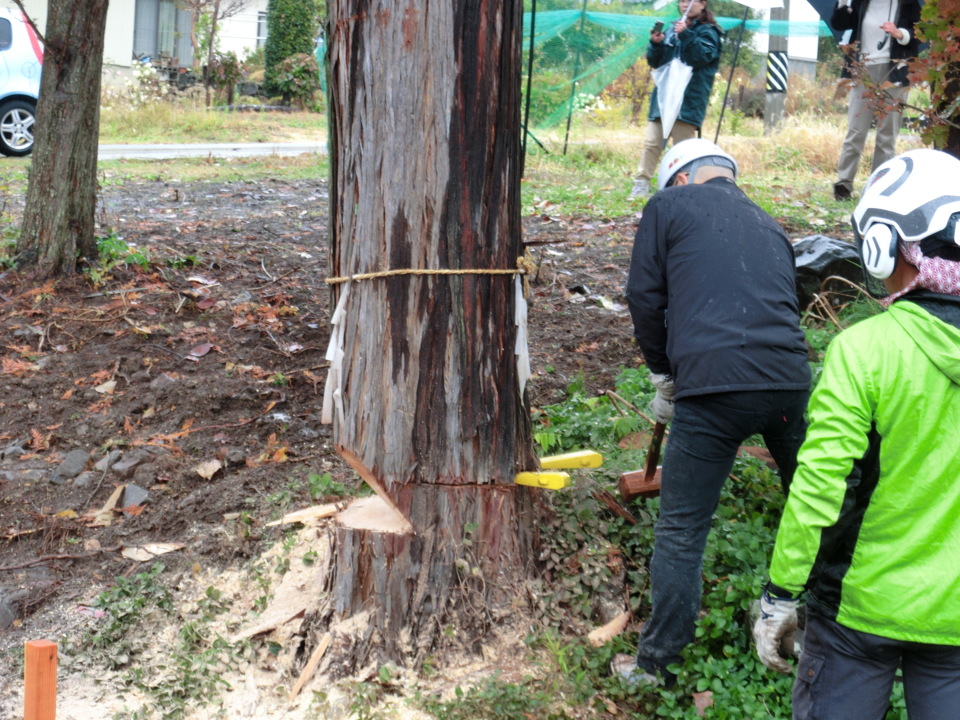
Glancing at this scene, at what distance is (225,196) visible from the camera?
32.1 ft

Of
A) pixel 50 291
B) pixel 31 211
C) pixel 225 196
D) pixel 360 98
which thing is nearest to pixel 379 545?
pixel 360 98

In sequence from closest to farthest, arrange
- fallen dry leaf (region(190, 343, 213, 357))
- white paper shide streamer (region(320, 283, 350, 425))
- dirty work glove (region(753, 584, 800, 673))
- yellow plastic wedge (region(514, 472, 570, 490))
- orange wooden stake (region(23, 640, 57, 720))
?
orange wooden stake (region(23, 640, 57, 720)) → dirty work glove (region(753, 584, 800, 673)) → white paper shide streamer (region(320, 283, 350, 425)) → yellow plastic wedge (region(514, 472, 570, 490)) → fallen dry leaf (region(190, 343, 213, 357))

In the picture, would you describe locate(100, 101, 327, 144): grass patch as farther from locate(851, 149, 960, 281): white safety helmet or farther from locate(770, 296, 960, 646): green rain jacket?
locate(770, 296, 960, 646): green rain jacket

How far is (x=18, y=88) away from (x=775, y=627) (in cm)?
1325

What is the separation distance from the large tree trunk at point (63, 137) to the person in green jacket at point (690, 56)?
531 centimetres

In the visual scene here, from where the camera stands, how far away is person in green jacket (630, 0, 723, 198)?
9180 mm

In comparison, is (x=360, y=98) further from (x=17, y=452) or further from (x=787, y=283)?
(x=17, y=452)

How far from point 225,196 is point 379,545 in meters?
7.25

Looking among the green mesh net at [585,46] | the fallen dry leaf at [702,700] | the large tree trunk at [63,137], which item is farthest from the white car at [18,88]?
the fallen dry leaf at [702,700]

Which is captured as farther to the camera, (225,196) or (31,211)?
(225,196)

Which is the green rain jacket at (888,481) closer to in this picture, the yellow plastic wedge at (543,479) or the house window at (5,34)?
the yellow plastic wedge at (543,479)

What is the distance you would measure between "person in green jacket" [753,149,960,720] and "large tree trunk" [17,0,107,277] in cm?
552

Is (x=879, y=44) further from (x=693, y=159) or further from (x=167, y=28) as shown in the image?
(x=167, y=28)

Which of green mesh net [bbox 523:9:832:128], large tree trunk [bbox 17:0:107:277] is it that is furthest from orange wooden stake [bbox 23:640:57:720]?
green mesh net [bbox 523:9:832:128]
